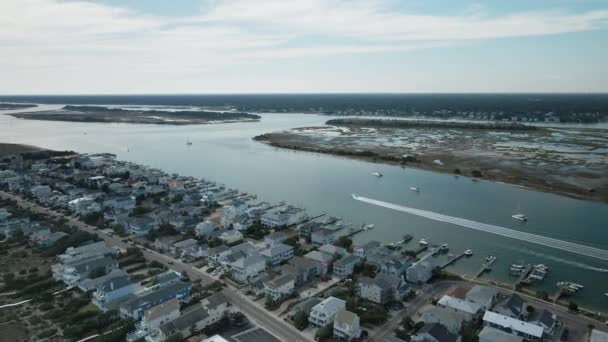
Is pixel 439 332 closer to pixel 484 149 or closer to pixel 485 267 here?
pixel 485 267

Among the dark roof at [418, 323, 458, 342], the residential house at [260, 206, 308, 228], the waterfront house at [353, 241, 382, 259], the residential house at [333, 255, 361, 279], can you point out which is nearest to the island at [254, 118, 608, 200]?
the residential house at [260, 206, 308, 228]

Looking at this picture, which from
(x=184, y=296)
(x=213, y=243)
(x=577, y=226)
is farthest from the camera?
(x=577, y=226)

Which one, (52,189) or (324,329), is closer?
(324,329)

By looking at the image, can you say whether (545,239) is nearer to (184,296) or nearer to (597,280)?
(597,280)

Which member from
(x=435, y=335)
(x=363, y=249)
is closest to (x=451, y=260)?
(x=363, y=249)

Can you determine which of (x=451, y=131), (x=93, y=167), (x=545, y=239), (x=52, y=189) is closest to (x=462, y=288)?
(x=545, y=239)

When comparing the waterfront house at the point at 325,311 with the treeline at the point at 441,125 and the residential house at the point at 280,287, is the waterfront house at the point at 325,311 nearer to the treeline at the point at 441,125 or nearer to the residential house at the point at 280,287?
the residential house at the point at 280,287

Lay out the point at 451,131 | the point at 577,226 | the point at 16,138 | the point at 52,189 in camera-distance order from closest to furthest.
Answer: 1. the point at 577,226
2. the point at 52,189
3. the point at 16,138
4. the point at 451,131
